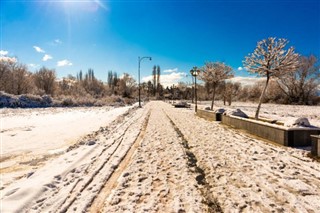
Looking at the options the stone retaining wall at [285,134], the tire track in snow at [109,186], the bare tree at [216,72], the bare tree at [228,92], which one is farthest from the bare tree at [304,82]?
the tire track in snow at [109,186]

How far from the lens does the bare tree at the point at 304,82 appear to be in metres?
39.8

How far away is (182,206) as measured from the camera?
12.1ft

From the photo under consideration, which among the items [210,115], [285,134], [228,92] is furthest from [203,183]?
[228,92]

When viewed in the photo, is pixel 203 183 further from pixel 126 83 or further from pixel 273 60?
pixel 126 83

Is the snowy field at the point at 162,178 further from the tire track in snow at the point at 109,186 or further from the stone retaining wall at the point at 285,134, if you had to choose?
the stone retaining wall at the point at 285,134

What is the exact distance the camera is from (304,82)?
4069cm

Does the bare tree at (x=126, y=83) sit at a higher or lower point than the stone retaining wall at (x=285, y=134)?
higher

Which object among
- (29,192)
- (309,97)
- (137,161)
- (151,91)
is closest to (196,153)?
(137,161)

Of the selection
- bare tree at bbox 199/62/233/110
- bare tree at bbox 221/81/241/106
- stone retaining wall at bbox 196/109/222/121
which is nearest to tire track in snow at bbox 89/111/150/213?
Result: stone retaining wall at bbox 196/109/222/121

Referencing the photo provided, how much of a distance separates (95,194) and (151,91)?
119189mm

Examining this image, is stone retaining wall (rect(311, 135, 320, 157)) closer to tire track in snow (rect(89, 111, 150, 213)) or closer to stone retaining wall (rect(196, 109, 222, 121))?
tire track in snow (rect(89, 111, 150, 213))

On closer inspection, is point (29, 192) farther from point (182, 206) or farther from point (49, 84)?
point (49, 84)

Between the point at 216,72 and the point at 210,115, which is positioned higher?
the point at 216,72

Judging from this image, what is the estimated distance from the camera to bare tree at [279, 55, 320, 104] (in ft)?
131
